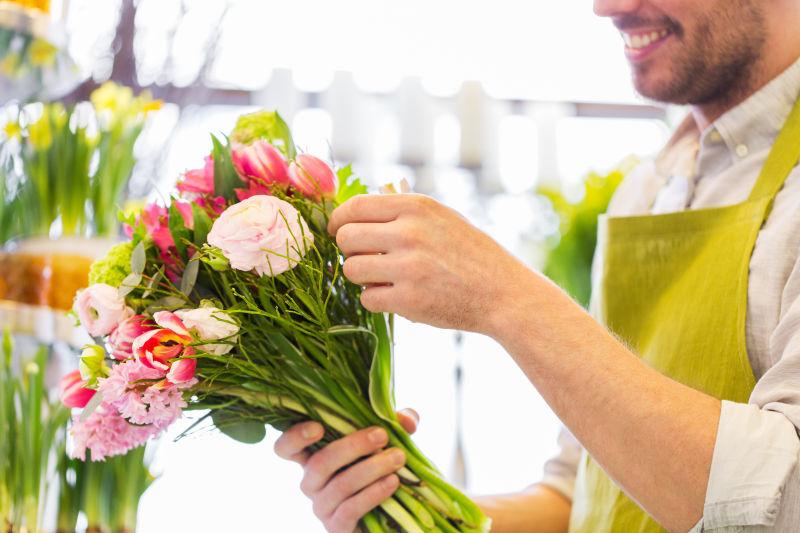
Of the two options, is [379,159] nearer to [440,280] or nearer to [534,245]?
[534,245]

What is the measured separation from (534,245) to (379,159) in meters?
0.63

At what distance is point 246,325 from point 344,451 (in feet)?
0.71

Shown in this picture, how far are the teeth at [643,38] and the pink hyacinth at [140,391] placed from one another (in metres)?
0.76

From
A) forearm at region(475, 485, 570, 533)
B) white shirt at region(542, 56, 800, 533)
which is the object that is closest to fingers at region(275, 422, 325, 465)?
forearm at region(475, 485, 570, 533)

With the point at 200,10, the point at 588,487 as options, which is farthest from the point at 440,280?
the point at 200,10

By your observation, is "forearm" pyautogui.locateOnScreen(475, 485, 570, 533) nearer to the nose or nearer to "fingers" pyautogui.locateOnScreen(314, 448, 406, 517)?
"fingers" pyautogui.locateOnScreen(314, 448, 406, 517)

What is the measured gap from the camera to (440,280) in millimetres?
846

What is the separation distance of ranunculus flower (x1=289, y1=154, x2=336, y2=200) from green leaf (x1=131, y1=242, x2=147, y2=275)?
0.17m

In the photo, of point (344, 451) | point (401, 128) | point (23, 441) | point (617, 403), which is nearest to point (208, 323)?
point (344, 451)

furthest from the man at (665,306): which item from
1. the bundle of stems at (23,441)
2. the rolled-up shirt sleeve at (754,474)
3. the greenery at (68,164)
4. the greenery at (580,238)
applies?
the greenery at (580,238)

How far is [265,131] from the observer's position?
3.22ft

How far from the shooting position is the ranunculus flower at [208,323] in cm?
82

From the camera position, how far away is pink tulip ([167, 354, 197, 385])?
795 millimetres

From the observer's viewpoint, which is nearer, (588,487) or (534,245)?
(588,487)
